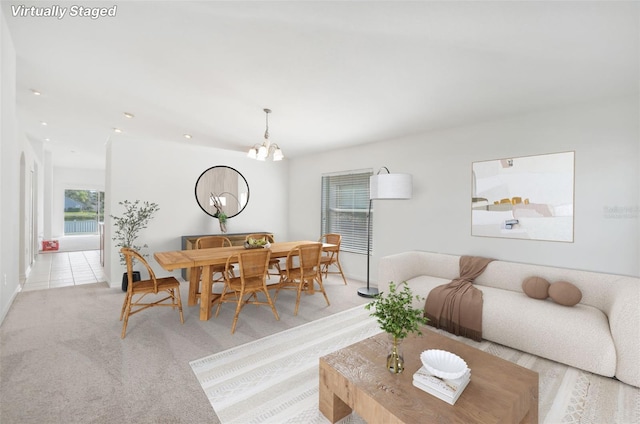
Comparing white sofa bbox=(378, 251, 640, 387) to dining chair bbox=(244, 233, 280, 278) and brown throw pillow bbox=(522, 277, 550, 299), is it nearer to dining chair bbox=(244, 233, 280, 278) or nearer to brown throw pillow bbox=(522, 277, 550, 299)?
brown throw pillow bbox=(522, 277, 550, 299)

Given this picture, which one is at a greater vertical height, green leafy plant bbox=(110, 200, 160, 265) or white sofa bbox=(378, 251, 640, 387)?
green leafy plant bbox=(110, 200, 160, 265)

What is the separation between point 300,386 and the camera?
1938 millimetres

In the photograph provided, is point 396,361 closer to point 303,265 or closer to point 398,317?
point 398,317

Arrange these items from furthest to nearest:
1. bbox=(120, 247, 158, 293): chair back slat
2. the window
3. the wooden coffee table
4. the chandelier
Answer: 1. the window
2. the chandelier
3. bbox=(120, 247, 158, 293): chair back slat
4. the wooden coffee table

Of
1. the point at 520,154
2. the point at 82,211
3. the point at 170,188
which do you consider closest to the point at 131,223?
the point at 170,188

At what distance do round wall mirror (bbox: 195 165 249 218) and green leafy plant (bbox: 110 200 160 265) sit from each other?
2.96 feet

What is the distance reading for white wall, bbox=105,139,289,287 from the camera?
14.2 ft

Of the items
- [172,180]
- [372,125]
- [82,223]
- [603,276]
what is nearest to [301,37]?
[372,125]

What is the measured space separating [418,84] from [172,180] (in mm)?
4261

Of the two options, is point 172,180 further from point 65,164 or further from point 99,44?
point 65,164

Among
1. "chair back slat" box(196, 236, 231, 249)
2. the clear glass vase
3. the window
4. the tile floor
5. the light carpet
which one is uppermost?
the window

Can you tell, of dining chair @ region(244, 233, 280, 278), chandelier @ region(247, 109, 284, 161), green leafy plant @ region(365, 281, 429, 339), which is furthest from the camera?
dining chair @ region(244, 233, 280, 278)

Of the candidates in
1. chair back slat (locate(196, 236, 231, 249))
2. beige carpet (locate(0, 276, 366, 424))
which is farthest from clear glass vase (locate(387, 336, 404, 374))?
chair back slat (locate(196, 236, 231, 249))

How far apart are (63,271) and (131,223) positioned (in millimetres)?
2526
